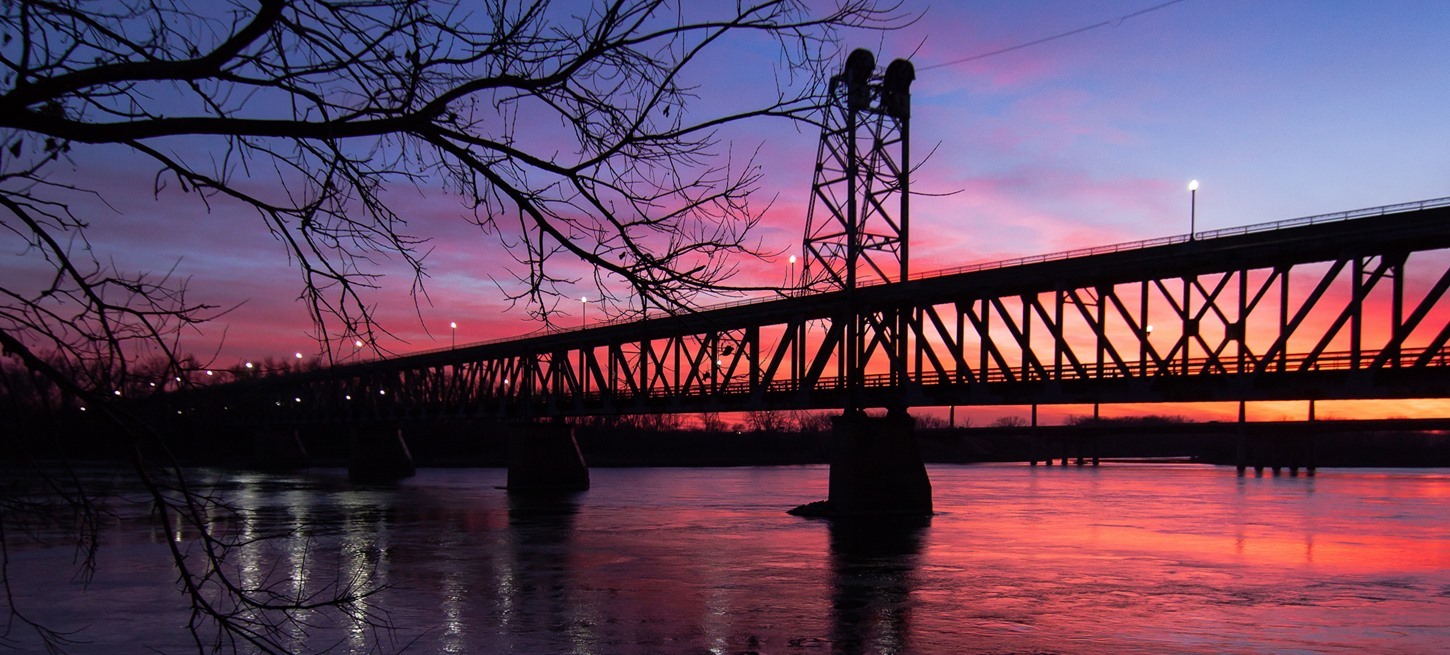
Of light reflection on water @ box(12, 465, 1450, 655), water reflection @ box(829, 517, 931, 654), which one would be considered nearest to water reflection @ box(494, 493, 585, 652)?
light reflection on water @ box(12, 465, 1450, 655)

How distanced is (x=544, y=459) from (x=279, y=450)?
3392 inches

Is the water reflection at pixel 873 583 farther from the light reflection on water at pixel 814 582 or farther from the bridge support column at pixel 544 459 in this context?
the bridge support column at pixel 544 459

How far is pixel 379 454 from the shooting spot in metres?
135

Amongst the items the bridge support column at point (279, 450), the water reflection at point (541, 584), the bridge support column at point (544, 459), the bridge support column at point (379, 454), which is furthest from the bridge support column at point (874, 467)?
the bridge support column at point (279, 450)

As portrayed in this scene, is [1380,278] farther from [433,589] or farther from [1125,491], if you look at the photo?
[1125,491]

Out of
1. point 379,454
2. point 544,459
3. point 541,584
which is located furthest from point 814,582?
point 379,454

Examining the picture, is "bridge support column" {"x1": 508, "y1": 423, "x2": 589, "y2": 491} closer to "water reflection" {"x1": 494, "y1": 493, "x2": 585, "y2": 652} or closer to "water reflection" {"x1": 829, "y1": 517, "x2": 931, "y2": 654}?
"water reflection" {"x1": 494, "y1": 493, "x2": 585, "y2": 652}

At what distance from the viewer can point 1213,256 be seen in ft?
157

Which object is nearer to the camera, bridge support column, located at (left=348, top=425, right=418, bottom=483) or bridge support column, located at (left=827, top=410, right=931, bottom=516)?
bridge support column, located at (left=827, top=410, right=931, bottom=516)

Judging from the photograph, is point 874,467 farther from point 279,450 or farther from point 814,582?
point 279,450

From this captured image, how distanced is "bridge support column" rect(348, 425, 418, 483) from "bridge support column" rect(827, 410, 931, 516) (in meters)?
85.2

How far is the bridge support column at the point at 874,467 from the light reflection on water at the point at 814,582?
7.29 feet

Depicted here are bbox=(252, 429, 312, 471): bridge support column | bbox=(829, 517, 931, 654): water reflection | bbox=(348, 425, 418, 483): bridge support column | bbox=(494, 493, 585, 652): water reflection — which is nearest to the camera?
bbox=(829, 517, 931, 654): water reflection

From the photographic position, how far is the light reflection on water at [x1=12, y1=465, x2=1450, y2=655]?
23.0m
